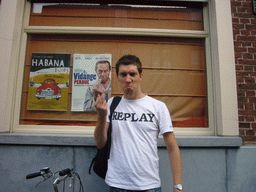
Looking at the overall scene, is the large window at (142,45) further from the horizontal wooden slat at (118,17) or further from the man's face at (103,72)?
the man's face at (103,72)

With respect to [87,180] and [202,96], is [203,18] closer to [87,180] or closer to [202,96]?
[202,96]

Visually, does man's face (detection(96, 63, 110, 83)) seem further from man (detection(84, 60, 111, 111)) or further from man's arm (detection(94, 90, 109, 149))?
man's arm (detection(94, 90, 109, 149))

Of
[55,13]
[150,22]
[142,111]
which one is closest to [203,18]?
[150,22]

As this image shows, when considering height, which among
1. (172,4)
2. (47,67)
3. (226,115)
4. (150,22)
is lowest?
(226,115)

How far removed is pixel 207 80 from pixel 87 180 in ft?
8.54

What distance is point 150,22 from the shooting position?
118 inches

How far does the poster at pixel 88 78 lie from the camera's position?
277 cm

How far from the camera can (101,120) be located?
56.2 inches

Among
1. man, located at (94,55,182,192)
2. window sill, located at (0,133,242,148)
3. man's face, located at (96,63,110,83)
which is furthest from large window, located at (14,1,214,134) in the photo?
man, located at (94,55,182,192)

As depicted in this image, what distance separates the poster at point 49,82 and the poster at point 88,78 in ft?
0.54

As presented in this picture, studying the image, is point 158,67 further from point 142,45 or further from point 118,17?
point 118,17

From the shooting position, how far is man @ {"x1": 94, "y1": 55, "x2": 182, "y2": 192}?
147 cm

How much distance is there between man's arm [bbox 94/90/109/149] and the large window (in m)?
1.24

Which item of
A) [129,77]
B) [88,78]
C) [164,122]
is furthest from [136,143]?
[88,78]
